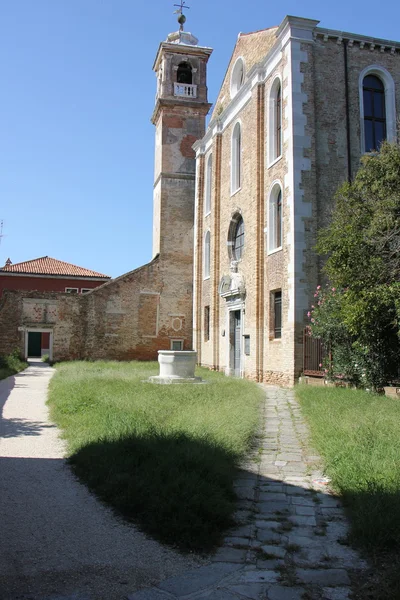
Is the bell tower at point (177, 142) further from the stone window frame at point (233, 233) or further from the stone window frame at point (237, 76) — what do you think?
the stone window frame at point (233, 233)

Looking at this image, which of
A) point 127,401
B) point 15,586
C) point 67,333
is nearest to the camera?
point 15,586

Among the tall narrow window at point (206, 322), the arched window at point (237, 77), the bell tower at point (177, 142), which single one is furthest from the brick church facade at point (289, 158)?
the bell tower at point (177, 142)

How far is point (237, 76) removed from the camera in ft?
75.5

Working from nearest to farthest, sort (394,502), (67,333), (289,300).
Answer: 1. (394,502)
2. (289,300)
3. (67,333)

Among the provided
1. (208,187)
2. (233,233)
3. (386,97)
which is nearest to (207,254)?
(208,187)

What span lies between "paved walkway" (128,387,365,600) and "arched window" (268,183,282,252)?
1192 cm

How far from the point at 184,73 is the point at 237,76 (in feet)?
29.7

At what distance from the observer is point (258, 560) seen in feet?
12.9

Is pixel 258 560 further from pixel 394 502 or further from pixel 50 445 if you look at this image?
pixel 50 445

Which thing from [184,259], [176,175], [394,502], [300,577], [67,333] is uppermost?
[176,175]

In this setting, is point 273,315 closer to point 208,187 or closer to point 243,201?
point 243,201

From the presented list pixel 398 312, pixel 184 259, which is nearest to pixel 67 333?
pixel 184 259

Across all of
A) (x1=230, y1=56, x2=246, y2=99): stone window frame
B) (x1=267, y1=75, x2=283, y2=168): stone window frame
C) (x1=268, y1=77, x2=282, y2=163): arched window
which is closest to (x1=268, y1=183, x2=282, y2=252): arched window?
(x1=267, y1=75, x2=283, y2=168): stone window frame

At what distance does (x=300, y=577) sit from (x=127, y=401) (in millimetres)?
7252
